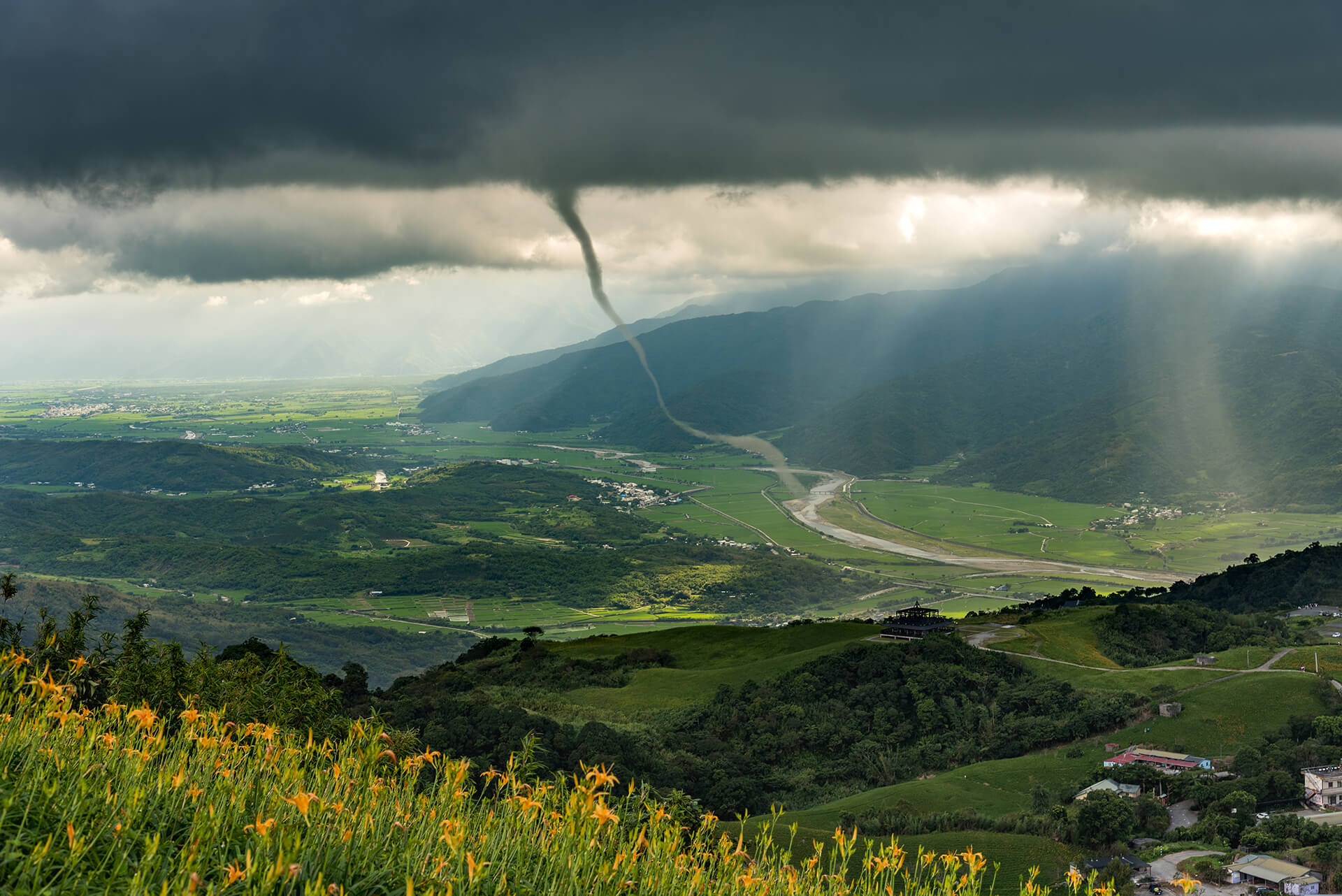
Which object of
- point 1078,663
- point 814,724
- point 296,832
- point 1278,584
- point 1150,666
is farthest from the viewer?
point 1278,584

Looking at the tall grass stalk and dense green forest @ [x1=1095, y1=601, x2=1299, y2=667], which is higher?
the tall grass stalk

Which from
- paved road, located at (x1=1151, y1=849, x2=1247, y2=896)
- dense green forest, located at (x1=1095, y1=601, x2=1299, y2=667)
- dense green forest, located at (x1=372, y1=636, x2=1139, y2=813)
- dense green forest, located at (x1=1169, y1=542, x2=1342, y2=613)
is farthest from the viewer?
dense green forest, located at (x1=1169, y1=542, x2=1342, y2=613)

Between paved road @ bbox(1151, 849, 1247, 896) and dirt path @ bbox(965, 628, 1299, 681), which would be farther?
dirt path @ bbox(965, 628, 1299, 681)

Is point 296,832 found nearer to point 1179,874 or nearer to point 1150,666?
point 1179,874

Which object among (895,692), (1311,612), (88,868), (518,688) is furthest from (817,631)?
(88,868)

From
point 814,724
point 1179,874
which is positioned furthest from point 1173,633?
point 1179,874

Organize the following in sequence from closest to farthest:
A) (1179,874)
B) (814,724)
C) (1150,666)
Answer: (1179,874), (814,724), (1150,666)

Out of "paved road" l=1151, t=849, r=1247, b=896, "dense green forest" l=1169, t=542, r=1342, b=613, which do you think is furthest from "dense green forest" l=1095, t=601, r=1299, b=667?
"paved road" l=1151, t=849, r=1247, b=896

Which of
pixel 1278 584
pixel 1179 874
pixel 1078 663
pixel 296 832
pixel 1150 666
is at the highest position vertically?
pixel 296 832

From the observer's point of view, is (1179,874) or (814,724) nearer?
(1179,874)

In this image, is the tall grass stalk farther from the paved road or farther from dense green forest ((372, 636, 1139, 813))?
dense green forest ((372, 636, 1139, 813))

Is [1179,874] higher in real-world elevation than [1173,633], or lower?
higher

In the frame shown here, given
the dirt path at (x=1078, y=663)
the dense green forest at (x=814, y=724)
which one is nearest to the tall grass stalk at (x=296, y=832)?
the dense green forest at (x=814, y=724)
